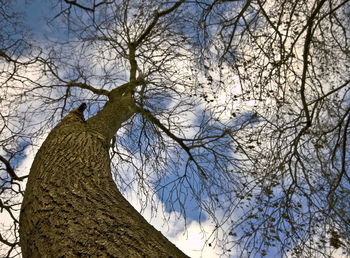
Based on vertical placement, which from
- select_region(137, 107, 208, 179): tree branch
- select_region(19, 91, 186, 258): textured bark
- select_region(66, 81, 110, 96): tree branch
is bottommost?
select_region(19, 91, 186, 258): textured bark

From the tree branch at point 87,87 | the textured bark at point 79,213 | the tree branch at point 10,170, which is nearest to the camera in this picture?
the textured bark at point 79,213

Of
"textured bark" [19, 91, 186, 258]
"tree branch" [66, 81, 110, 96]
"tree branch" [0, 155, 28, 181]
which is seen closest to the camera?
"textured bark" [19, 91, 186, 258]

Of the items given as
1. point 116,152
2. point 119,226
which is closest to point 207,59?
point 116,152

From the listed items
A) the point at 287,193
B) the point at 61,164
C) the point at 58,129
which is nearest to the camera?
the point at 61,164

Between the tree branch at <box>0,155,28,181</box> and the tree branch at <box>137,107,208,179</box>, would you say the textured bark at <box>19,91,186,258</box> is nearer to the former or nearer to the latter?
the tree branch at <box>0,155,28,181</box>

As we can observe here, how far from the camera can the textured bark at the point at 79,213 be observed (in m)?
1.24

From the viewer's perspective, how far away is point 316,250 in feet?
8.08

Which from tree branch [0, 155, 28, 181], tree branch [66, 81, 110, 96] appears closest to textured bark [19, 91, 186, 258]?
tree branch [0, 155, 28, 181]

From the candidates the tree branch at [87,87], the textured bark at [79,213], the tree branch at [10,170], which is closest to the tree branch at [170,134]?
the tree branch at [87,87]

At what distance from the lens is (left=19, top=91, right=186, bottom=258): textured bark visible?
124 centimetres

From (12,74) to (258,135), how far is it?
334cm

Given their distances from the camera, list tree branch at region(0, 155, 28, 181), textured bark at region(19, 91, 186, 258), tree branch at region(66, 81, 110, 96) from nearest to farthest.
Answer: textured bark at region(19, 91, 186, 258) → tree branch at region(0, 155, 28, 181) → tree branch at region(66, 81, 110, 96)

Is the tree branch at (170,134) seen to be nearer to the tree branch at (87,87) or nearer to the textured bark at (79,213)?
the tree branch at (87,87)

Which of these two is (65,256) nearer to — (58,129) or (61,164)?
(61,164)
